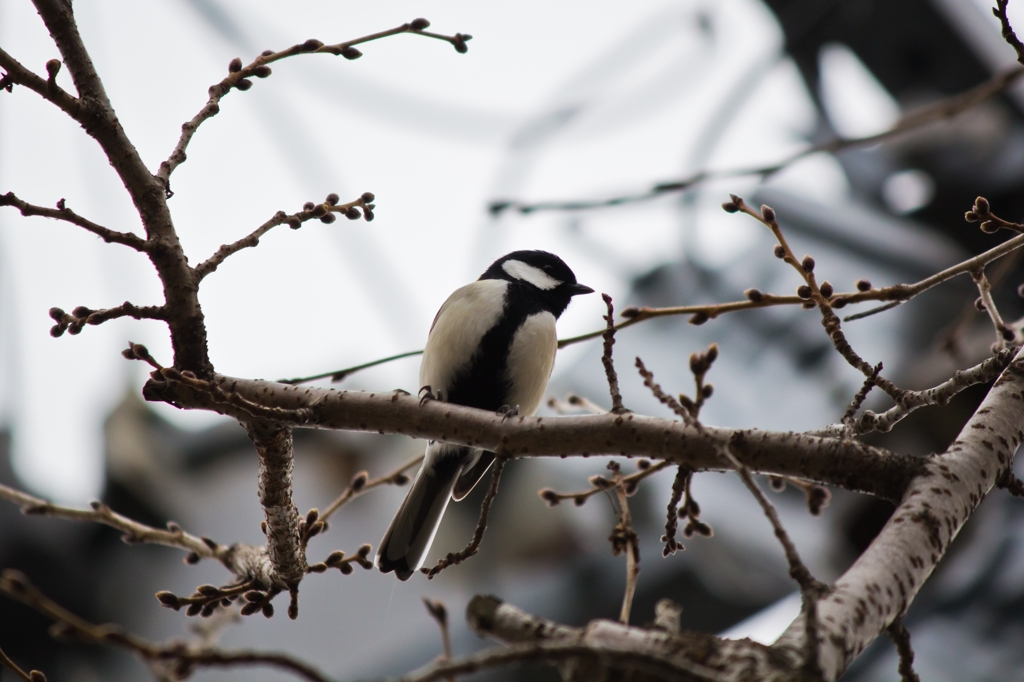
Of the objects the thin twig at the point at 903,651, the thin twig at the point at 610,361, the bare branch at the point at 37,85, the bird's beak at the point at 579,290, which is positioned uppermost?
the bird's beak at the point at 579,290

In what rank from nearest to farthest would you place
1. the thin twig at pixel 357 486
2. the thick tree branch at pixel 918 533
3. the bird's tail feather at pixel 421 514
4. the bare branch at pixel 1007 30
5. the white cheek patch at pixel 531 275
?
1. the thick tree branch at pixel 918 533
2. the bare branch at pixel 1007 30
3. the thin twig at pixel 357 486
4. the bird's tail feather at pixel 421 514
5. the white cheek patch at pixel 531 275

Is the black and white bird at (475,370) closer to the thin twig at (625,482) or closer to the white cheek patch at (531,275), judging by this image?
the white cheek patch at (531,275)

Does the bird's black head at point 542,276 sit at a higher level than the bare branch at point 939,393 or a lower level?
higher

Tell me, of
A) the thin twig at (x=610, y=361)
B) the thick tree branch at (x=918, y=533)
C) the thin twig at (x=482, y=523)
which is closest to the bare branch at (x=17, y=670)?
the thin twig at (x=482, y=523)

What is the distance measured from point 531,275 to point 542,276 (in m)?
0.04

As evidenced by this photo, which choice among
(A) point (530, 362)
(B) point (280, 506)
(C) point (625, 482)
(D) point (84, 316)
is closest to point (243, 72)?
(D) point (84, 316)

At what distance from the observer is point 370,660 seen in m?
7.15

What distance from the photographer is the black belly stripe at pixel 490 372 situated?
244 cm

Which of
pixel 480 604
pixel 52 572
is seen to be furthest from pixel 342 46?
pixel 52 572

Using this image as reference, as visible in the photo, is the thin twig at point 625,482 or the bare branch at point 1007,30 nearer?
the bare branch at point 1007,30

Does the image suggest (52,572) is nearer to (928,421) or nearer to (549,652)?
(928,421)

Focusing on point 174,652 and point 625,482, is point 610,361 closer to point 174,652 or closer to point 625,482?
point 625,482

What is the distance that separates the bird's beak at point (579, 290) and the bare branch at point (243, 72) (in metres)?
1.53

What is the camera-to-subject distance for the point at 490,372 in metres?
2.45
